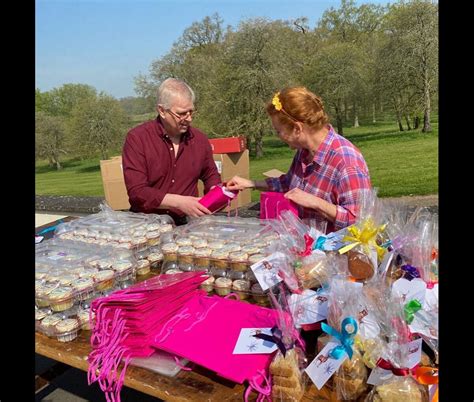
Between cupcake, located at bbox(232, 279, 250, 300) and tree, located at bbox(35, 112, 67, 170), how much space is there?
2335 cm

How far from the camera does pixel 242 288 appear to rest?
1646 millimetres

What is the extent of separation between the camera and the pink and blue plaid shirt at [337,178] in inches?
76.4

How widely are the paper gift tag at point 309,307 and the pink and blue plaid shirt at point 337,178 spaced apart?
80cm

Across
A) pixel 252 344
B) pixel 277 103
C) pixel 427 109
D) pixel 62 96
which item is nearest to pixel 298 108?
pixel 277 103

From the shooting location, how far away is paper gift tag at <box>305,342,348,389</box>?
95cm

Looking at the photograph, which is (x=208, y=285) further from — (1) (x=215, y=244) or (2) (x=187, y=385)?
(2) (x=187, y=385)

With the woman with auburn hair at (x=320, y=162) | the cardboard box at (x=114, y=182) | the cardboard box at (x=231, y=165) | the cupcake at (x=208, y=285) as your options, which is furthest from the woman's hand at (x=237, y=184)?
the cardboard box at (x=231, y=165)

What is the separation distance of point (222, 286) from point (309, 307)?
570 mm

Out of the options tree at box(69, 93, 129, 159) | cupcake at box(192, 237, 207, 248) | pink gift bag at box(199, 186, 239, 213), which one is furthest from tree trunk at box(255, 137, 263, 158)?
cupcake at box(192, 237, 207, 248)

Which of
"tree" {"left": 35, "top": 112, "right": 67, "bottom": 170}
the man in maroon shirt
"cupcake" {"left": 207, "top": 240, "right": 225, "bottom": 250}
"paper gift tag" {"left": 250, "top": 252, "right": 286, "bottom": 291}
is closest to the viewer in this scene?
"paper gift tag" {"left": 250, "top": 252, "right": 286, "bottom": 291}

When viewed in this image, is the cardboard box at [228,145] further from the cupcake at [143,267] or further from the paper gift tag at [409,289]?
the paper gift tag at [409,289]

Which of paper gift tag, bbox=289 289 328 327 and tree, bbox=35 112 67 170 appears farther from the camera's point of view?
tree, bbox=35 112 67 170

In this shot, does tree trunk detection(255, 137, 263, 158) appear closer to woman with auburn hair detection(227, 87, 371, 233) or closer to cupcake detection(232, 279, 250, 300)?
woman with auburn hair detection(227, 87, 371, 233)
